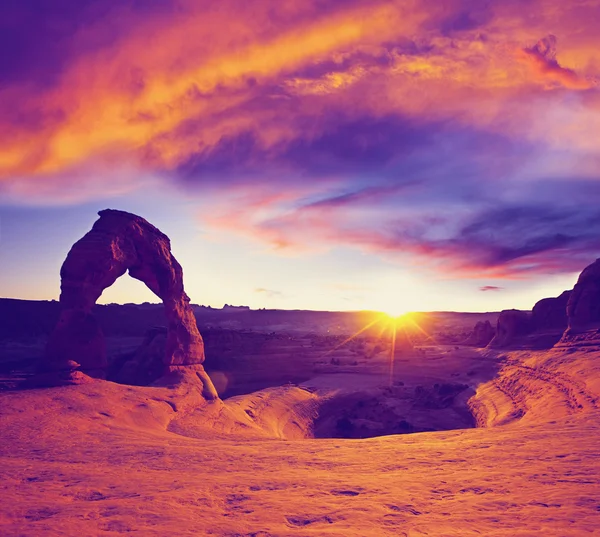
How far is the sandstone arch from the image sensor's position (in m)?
20.5

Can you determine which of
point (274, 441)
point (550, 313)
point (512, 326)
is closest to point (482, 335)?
point (512, 326)

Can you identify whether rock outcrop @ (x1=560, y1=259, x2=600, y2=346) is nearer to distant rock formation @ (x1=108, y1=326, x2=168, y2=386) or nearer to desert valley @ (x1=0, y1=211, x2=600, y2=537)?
desert valley @ (x1=0, y1=211, x2=600, y2=537)

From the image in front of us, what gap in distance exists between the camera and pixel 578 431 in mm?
12289

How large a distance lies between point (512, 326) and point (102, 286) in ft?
153

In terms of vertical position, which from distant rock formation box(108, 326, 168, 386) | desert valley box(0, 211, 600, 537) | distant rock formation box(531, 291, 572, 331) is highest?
distant rock formation box(531, 291, 572, 331)

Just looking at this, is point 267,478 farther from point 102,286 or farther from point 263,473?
point 102,286

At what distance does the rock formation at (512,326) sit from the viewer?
51031 mm

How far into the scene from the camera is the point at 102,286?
22250 millimetres

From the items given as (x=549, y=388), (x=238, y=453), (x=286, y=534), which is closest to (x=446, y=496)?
(x=286, y=534)

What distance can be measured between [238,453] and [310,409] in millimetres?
20286

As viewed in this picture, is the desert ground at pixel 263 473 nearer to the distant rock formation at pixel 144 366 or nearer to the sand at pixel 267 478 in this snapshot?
the sand at pixel 267 478

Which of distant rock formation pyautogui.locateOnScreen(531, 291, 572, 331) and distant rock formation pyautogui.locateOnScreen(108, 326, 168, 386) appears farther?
distant rock formation pyautogui.locateOnScreen(531, 291, 572, 331)

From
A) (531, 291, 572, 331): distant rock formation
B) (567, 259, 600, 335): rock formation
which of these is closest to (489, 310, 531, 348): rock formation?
(531, 291, 572, 331): distant rock formation

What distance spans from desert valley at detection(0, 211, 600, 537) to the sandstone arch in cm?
9
